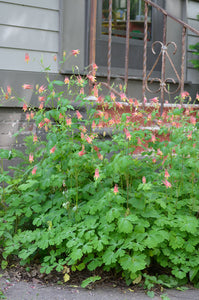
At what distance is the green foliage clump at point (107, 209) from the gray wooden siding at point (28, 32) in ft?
4.44

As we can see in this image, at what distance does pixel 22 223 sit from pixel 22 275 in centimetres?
35

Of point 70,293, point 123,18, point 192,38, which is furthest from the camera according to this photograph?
point 123,18

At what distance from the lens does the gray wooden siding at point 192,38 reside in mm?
5309

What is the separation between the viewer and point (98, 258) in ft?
7.64

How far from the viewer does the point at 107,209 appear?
236 cm

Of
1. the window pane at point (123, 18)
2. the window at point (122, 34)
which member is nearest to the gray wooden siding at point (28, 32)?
the window at point (122, 34)

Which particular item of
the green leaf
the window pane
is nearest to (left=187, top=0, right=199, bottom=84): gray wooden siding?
the window pane

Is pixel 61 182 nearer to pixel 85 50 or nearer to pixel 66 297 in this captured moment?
pixel 66 297

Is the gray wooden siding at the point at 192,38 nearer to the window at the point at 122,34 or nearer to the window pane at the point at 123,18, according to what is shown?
the window at the point at 122,34

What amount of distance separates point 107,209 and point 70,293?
0.52 metres

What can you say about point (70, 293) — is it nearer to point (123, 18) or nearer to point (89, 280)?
point (89, 280)

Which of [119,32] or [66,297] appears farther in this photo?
[119,32]

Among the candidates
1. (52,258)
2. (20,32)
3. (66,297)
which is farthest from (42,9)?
(66,297)

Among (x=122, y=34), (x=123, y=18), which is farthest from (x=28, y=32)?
(x=123, y=18)
